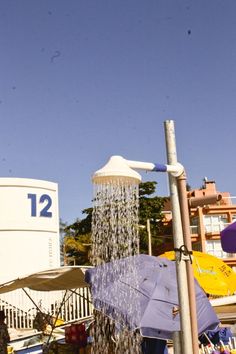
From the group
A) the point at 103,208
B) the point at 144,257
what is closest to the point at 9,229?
the point at 144,257

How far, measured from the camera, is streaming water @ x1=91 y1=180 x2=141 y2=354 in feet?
16.1

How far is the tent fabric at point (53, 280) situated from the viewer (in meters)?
9.96

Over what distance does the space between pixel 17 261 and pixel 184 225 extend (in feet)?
66.1

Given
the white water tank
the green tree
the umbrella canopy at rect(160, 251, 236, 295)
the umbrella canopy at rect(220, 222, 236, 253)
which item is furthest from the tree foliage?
the umbrella canopy at rect(220, 222, 236, 253)

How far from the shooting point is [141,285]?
734cm

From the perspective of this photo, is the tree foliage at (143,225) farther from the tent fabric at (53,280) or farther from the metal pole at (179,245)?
the metal pole at (179,245)

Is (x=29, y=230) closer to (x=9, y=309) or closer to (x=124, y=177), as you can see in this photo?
(x=9, y=309)

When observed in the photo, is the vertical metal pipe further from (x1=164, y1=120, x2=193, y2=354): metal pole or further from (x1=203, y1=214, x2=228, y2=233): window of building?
(x1=203, y1=214, x2=228, y2=233): window of building

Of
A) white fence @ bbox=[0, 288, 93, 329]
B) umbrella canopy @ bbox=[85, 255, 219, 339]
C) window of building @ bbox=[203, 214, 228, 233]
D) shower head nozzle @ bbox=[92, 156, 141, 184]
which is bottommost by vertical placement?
white fence @ bbox=[0, 288, 93, 329]

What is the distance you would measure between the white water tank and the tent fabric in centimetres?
1204

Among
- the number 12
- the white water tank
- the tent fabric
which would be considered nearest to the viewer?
the tent fabric

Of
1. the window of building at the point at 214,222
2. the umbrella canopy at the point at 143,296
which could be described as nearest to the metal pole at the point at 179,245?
the umbrella canopy at the point at 143,296

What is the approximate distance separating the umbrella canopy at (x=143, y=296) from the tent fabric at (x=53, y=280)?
90.0 inches

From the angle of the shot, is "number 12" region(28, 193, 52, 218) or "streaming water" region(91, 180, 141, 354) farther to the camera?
"number 12" region(28, 193, 52, 218)
